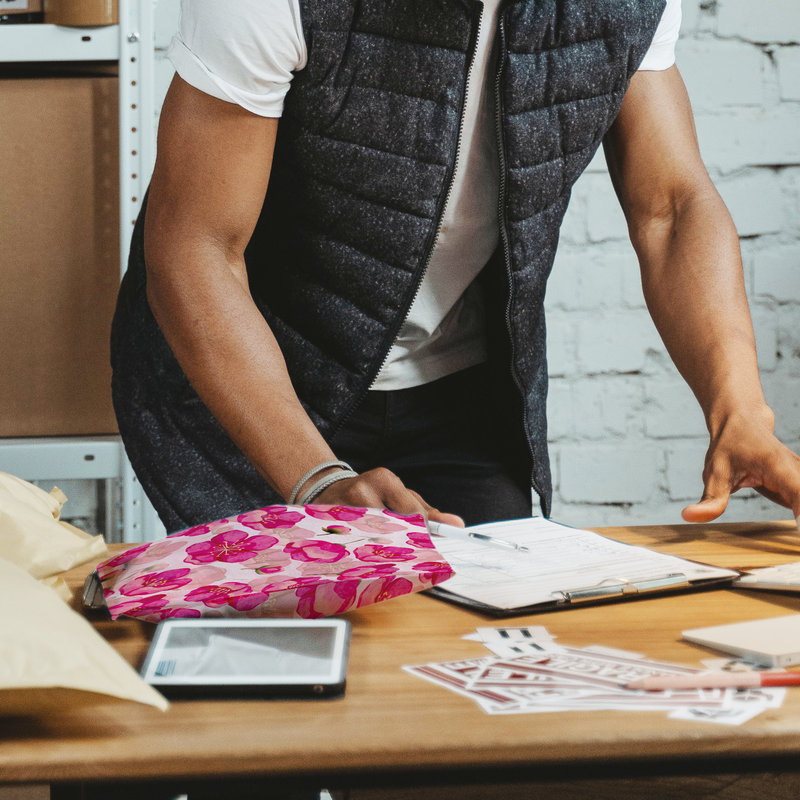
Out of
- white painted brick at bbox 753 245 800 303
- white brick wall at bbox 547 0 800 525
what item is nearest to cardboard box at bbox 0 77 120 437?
white brick wall at bbox 547 0 800 525

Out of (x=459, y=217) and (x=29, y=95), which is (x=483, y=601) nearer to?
(x=459, y=217)

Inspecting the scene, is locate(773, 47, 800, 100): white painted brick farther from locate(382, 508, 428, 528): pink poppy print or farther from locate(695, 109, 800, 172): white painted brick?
locate(382, 508, 428, 528): pink poppy print

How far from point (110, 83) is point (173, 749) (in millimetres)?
1024

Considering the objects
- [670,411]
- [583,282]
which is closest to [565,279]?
[583,282]

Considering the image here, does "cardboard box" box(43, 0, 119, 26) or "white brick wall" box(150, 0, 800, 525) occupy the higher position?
"cardboard box" box(43, 0, 119, 26)

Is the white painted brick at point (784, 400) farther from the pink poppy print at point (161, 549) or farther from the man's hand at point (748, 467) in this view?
the pink poppy print at point (161, 549)

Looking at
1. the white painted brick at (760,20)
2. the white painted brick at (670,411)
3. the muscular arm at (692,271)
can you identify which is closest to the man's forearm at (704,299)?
the muscular arm at (692,271)

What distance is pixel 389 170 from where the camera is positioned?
0.80 m

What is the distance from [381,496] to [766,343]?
1.11 meters

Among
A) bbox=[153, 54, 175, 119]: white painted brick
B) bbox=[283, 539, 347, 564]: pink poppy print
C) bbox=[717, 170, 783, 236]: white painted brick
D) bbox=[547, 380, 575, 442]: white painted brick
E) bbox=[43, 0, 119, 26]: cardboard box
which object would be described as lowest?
bbox=[547, 380, 575, 442]: white painted brick

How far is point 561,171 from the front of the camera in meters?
0.87

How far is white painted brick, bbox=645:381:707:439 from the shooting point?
1489 mm

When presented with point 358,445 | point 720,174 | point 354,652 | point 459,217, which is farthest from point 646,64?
point 354,652

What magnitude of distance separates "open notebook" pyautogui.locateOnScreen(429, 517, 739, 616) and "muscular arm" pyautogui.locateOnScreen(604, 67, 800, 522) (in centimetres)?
15
